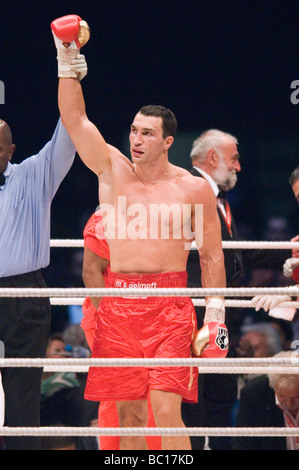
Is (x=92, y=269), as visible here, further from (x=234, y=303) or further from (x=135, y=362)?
(x=135, y=362)

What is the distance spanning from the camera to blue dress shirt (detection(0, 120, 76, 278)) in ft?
7.89

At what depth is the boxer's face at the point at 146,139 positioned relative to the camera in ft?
7.89

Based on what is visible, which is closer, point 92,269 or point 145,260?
point 145,260

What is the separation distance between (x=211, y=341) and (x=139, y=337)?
194mm

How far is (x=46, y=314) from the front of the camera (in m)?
2.45

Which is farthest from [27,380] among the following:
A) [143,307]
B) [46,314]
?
[143,307]

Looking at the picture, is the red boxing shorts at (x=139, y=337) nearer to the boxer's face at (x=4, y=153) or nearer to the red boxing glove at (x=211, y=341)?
the red boxing glove at (x=211, y=341)

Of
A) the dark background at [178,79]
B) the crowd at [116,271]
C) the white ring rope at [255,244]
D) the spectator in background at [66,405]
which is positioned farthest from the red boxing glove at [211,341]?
the dark background at [178,79]

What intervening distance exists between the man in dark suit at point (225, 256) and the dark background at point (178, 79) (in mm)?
1798

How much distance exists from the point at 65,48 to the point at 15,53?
9.41 feet

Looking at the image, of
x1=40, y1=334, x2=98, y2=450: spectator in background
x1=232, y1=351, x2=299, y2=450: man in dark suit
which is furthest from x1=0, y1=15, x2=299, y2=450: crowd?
x1=40, y1=334, x2=98, y2=450: spectator in background

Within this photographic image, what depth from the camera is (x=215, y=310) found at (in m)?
2.36

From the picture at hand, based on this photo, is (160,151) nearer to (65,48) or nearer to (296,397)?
(65,48)
